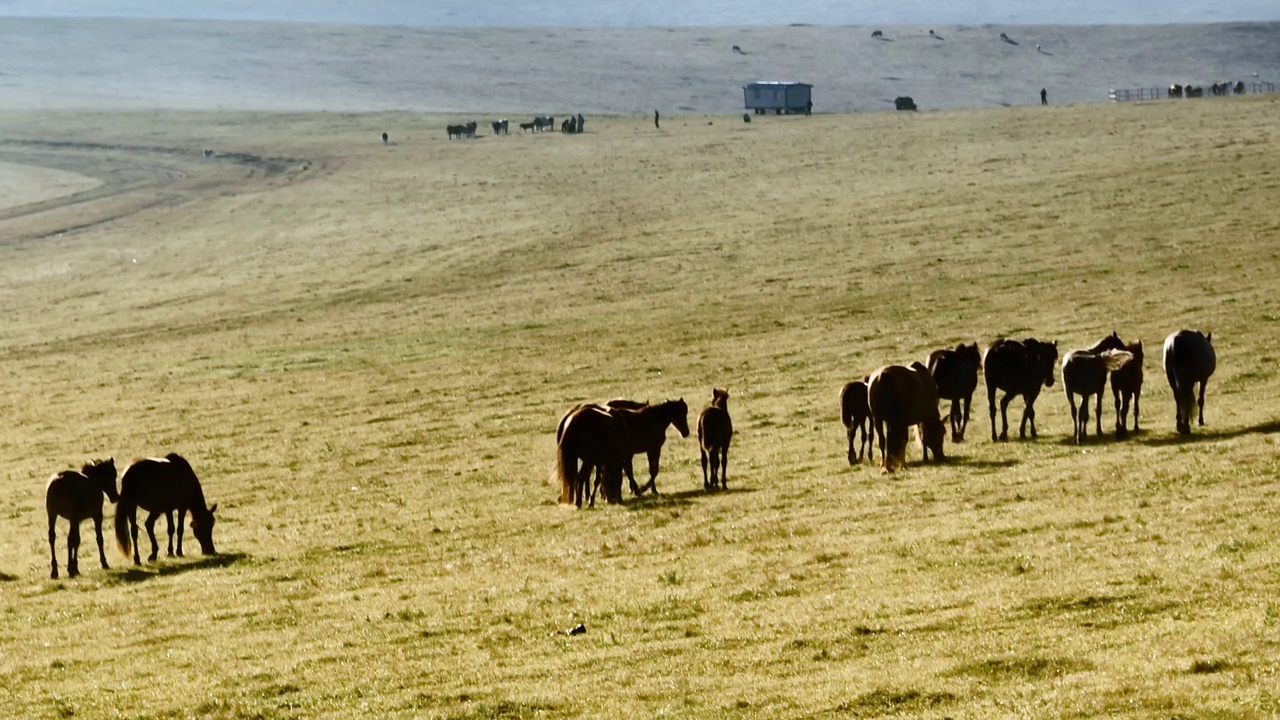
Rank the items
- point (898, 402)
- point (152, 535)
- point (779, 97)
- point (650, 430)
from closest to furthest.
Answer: point (152, 535)
point (650, 430)
point (898, 402)
point (779, 97)

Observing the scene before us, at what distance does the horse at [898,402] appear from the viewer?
874 inches

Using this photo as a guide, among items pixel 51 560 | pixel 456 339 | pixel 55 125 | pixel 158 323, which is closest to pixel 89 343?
pixel 158 323

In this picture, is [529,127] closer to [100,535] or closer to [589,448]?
[589,448]

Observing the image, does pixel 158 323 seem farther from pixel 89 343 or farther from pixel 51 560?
pixel 51 560

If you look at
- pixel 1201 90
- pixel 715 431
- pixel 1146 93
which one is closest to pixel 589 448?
pixel 715 431

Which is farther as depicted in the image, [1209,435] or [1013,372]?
[1013,372]

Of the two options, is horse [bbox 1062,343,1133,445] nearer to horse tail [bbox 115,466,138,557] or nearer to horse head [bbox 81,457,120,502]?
horse tail [bbox 115,466,138,557]

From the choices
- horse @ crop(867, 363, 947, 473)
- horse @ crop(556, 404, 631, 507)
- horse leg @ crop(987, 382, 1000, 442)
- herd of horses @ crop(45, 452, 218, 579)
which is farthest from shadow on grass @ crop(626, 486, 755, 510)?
herd of horses @ crop(45, 452, 218, 579)

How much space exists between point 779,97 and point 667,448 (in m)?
106

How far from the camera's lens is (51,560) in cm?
2067

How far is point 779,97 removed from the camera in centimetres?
13025

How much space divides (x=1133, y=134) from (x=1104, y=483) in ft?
210

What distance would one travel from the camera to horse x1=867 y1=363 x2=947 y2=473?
22.2 metres

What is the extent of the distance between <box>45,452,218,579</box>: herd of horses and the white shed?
109806 millimetres
